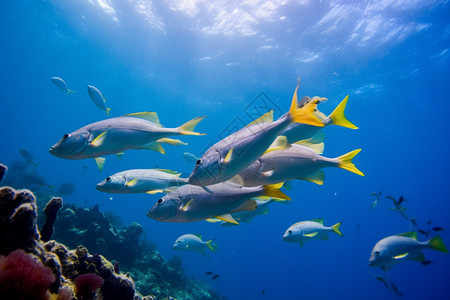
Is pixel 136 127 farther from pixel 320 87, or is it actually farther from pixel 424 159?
pixel 424 159

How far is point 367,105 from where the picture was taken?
34.4 metres

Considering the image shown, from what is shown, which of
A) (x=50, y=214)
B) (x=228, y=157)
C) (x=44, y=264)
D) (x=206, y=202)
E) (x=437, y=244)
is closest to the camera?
(x=44, y=264)

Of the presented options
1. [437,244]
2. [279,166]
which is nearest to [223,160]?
[279,166]

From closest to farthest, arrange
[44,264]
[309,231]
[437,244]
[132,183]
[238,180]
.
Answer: [44,264] → [238,180] → [132,183] → [437,244] → [309,231]

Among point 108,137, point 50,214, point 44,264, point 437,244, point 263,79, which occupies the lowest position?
point 44,264

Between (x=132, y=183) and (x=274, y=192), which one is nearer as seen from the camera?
(x=274, y=192)

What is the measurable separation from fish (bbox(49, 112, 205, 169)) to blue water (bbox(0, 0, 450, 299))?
5.33 m

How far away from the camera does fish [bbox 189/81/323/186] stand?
203cm

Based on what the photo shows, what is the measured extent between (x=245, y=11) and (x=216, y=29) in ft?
13.7

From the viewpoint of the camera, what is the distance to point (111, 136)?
2.64 metres

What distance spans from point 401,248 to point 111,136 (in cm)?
726

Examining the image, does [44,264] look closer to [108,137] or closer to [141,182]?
[108,137]

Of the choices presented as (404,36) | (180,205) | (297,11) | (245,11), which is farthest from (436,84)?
(180,205)

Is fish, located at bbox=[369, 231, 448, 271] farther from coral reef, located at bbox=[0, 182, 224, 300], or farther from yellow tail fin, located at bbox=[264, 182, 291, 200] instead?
coral reef, located at bbox=[0, 182, 224, 300]
